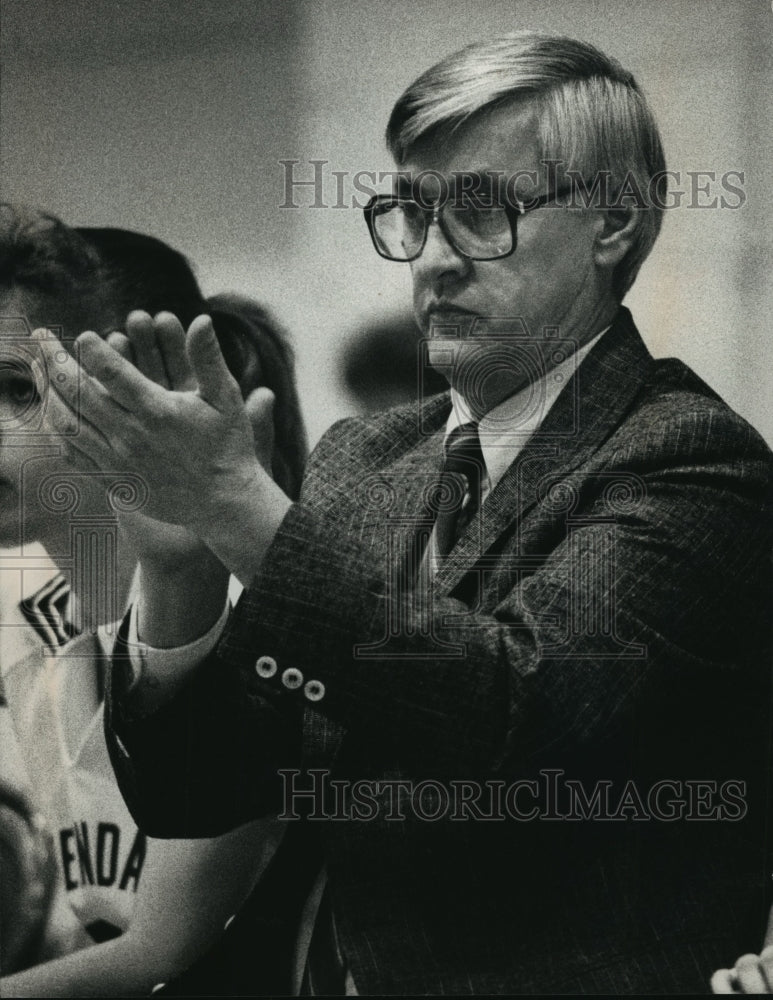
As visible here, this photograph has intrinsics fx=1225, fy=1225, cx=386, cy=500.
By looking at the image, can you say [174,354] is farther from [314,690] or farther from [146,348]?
[314,690]

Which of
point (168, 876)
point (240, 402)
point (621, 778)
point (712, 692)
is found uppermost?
point (240, 402)

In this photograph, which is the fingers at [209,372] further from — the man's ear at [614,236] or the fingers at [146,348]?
the man's ear at [614,236]

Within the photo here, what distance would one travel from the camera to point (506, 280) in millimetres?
2049

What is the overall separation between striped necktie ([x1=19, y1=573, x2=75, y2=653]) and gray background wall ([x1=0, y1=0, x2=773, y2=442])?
53 centimetres

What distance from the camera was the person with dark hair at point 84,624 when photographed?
82.8 inches

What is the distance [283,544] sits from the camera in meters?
1.78

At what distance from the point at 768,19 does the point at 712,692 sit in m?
1.17

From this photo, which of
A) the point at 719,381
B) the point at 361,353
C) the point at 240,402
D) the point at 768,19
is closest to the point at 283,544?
the point at 240,402

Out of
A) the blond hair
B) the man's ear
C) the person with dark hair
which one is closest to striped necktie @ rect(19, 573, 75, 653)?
the person with dark hair

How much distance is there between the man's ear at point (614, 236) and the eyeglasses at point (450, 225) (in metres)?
0.10

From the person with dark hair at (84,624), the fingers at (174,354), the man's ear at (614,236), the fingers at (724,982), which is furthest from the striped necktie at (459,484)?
the fingers at (724,982)

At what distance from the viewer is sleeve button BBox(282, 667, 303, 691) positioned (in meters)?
1.76

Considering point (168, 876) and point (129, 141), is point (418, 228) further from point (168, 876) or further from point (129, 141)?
point (168, 876)

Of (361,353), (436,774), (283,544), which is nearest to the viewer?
(283,544)
